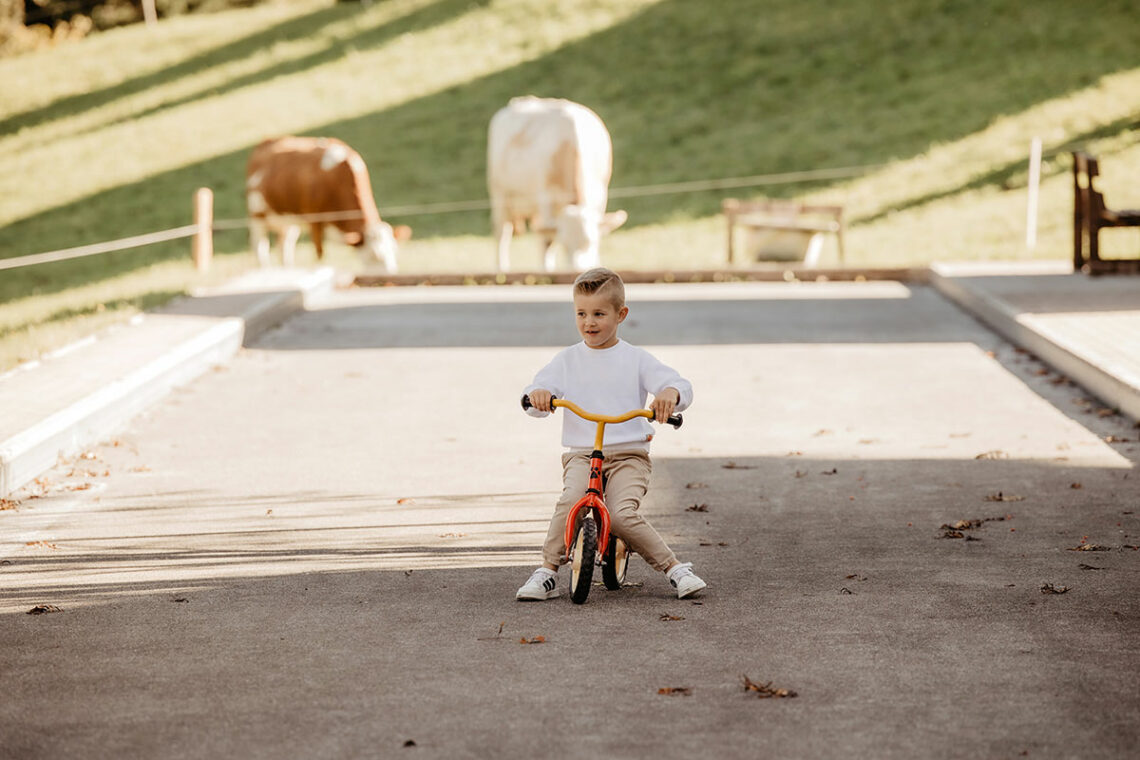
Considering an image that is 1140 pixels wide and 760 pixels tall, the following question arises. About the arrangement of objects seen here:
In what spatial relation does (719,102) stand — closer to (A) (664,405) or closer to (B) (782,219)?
(B) (782,219)

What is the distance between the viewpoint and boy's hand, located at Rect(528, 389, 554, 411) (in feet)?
21.3

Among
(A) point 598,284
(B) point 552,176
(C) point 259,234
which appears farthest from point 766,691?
(C) point 259,234

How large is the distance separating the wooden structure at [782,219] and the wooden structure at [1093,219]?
5524mm

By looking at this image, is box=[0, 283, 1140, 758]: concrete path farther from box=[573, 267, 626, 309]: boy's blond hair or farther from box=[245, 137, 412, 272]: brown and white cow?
box=[245, 137, 412, 272]: brown and white cow

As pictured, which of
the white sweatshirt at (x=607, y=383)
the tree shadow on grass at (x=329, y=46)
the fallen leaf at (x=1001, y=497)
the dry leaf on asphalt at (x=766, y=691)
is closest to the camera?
the dry leaf on asphalt at (x=766, y=691)

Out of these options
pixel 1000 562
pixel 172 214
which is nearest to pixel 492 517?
pixel 1000 562

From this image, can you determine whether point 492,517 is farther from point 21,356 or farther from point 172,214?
point 172,214

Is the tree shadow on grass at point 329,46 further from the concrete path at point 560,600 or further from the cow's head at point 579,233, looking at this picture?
the concrete path at point 560,600

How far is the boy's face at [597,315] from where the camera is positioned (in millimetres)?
6574

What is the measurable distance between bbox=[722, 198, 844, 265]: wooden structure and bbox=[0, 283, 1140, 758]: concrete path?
1274cm

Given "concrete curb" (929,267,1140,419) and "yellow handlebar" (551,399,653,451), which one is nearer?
"yellow handlebar" (551,399,653,451)

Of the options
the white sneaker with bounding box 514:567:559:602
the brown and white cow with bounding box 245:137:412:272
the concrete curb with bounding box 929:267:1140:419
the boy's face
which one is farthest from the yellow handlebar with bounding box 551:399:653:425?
the brown and white cow with bounding box 245:137:412:272

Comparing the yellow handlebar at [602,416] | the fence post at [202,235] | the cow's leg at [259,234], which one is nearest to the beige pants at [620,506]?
the yellow handlebar at [602,416]

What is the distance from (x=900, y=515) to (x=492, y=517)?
6.80 ft
